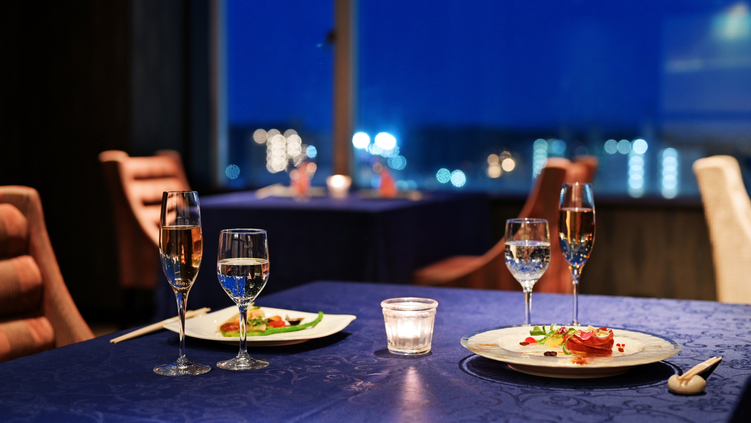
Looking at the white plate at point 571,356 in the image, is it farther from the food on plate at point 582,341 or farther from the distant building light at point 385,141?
the distant building light at point 385,141

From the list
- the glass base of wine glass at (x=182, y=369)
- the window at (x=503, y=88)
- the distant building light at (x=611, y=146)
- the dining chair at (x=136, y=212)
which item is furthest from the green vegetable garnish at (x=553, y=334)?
the distant building light at (x=611, y=146)

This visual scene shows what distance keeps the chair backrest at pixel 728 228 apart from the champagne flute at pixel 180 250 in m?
1.56

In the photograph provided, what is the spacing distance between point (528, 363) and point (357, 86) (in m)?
4.15

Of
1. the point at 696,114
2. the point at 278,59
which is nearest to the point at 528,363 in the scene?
the point at 696,114

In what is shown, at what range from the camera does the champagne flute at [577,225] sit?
1150 millimetres

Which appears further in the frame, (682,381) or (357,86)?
(357,86)

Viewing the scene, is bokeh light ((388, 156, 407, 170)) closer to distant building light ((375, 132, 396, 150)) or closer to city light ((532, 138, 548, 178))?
distant building light ((375, 132, 396, 150))

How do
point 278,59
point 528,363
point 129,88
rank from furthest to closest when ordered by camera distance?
point 278,59 < point 129,88 < point 528,363

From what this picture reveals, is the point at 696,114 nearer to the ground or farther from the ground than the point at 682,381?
farther from the ground

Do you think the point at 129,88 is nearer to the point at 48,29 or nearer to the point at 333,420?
the point at 48,29

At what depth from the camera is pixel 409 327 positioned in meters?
0.98

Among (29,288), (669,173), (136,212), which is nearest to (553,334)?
(29,288)

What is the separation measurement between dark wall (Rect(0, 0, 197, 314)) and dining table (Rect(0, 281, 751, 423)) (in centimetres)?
382

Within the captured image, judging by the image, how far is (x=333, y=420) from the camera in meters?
0.73
